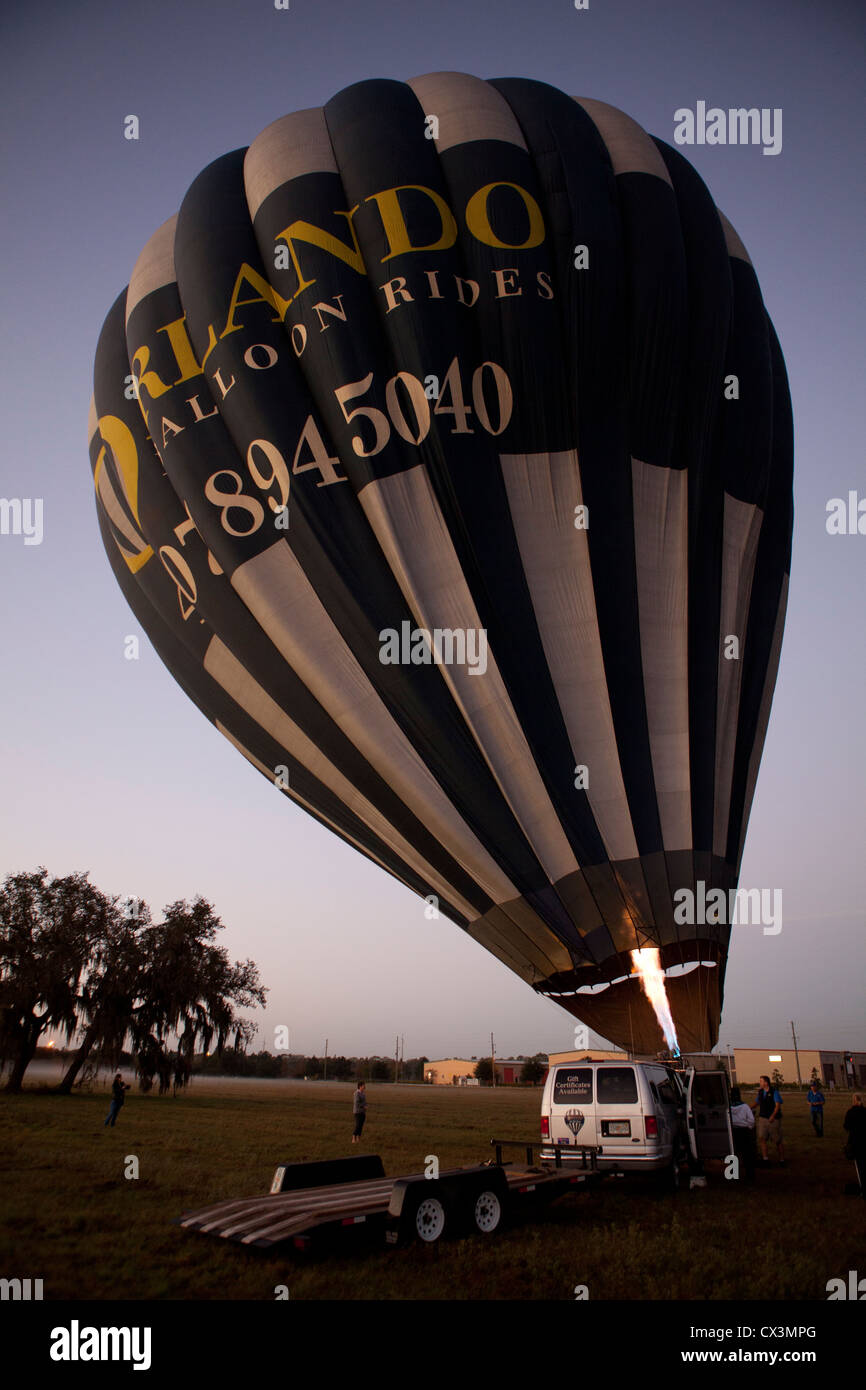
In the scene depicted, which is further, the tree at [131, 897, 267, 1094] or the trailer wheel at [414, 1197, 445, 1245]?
the tree at [131, 897, 267, 1094]

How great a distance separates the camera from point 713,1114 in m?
12.3

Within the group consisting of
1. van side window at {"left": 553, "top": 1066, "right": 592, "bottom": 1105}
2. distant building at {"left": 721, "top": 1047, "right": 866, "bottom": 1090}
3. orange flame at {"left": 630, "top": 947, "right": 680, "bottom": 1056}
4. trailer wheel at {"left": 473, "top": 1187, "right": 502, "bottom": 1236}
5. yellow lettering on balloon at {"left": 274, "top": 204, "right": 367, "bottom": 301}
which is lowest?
distant building at {"left": 721, "top": 1047, "right": 866, "bottom": 1090}

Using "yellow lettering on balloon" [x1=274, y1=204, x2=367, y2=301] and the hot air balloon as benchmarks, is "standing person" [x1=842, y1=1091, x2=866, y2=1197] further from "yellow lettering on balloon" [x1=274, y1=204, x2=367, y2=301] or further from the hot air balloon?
"yellow lettering on balloon" [x1=274, y1=204, x2=367, y2=301]

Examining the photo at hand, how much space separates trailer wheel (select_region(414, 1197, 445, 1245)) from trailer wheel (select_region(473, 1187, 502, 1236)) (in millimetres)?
542

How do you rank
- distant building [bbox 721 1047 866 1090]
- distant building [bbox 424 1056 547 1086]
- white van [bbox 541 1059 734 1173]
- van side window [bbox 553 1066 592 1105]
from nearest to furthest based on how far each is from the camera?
1. white van [bbox 541 1059 734 1173]
2. van side window [bbox 553 1066 592 1105]
3. distant building [bbox 721 1047 866 1090]
4. distant building [bbox 424 1056 547 1086]

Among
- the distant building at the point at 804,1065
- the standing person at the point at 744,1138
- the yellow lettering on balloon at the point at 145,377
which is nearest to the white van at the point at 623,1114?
the standing person at the point at 744,1138

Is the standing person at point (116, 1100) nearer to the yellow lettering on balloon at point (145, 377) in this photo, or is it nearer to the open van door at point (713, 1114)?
the open van door at point (713, 1114)

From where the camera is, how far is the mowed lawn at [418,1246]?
251 inches

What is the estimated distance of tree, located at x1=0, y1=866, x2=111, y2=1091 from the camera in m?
32.3

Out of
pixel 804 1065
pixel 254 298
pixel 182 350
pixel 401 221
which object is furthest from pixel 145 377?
pixel 804 1065

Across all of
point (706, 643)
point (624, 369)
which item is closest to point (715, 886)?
Result: point (706, 643)

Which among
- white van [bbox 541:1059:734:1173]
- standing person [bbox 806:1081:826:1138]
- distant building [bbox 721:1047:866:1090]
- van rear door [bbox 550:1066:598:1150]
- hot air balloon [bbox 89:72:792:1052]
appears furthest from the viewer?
distant building [bbox 721:1047:866:1090]

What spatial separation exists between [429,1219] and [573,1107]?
12.5ft

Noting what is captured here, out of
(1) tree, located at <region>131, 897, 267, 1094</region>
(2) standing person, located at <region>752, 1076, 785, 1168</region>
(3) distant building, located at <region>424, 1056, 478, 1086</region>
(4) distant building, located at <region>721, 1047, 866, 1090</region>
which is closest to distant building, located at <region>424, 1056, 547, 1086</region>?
(3) distant building, located at <region>424, 1056, 478, 1086</region>
